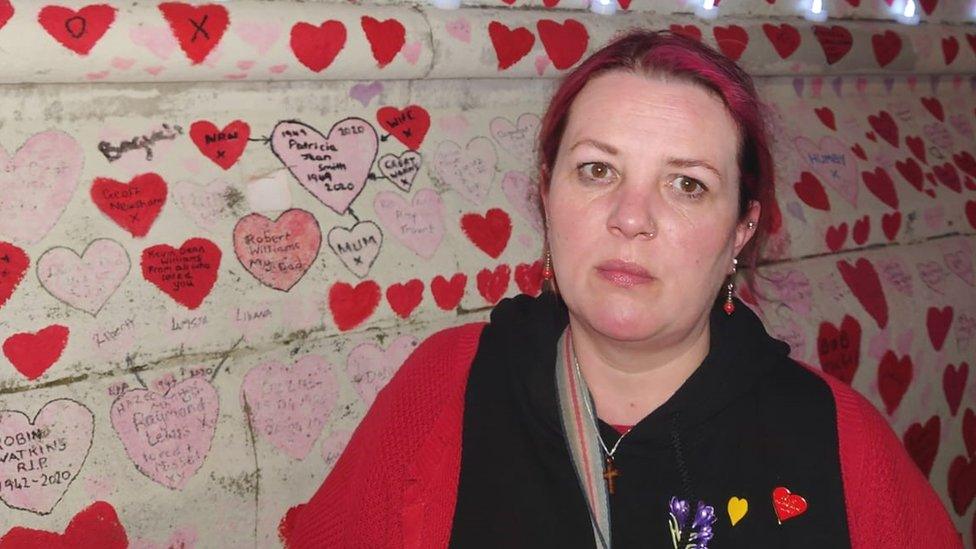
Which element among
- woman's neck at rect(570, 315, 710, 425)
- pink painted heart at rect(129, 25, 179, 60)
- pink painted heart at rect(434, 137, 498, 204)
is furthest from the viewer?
pink painted heart at rect(434, 137, 498, 204)

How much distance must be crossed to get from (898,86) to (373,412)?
223 centimetres

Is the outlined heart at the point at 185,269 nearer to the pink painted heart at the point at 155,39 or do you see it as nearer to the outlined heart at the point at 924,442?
the pink painted heart at the point at 155,39

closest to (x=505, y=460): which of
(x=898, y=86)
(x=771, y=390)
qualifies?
(x=771, y=390)

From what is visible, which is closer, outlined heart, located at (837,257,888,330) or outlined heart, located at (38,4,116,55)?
outlined heart, located at (38,4,116,55)

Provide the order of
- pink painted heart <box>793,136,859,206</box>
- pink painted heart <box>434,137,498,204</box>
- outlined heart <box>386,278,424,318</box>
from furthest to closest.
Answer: pink painted heart <box>793,136,859,206</box>, pink painted heart <box>434,137,498,204</box>, outlined heart <box>386,278,424,318</box>

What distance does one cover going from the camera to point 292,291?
76.7 inches

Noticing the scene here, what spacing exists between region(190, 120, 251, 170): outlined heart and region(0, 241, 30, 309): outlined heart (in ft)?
1.14

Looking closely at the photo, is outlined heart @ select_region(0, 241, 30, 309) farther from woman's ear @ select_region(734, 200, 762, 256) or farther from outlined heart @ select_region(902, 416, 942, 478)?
outlined heart @ select_region(902, 416, 942, 478)

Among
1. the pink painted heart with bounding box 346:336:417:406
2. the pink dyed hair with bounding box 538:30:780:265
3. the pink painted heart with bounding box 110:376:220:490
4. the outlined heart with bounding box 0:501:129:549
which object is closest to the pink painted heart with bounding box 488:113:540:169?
the pink painted heart with bounding box 346:336:417:406

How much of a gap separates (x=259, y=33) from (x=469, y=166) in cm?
55

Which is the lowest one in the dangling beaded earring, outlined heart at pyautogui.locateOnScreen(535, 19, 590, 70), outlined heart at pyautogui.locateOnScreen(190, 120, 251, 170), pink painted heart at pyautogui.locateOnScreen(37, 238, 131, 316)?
pink painted heart at pyautogui.locateOnScreen(37, 238, 131, 316)

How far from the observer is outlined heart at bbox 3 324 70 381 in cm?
165

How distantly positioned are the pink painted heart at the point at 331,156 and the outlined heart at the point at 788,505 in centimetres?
95

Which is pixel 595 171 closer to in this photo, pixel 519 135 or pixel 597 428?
pixel 597 428
